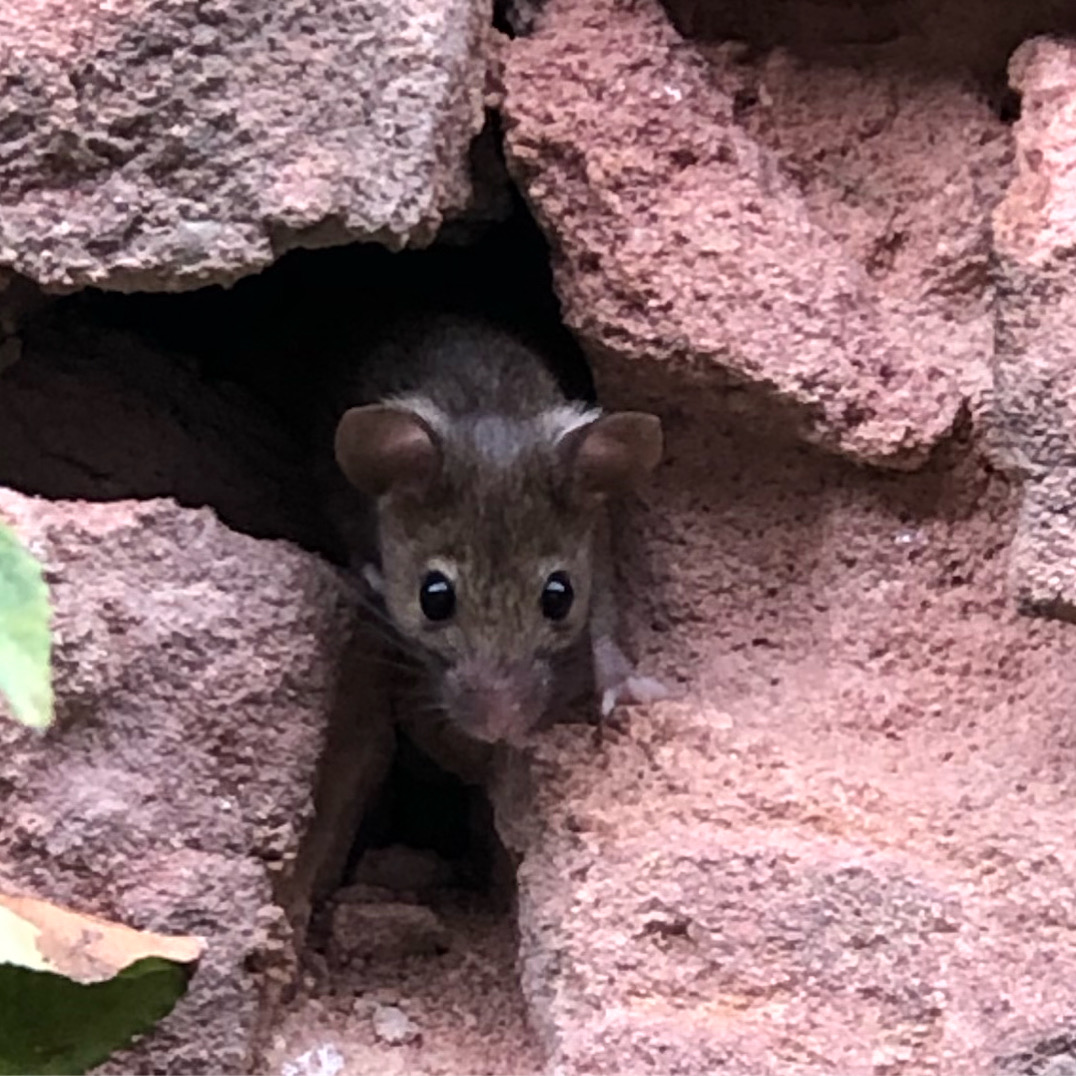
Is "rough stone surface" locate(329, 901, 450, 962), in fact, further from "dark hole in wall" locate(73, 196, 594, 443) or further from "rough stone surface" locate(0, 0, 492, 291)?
"dark hole in wall" locate(73, 196, 594, 443)

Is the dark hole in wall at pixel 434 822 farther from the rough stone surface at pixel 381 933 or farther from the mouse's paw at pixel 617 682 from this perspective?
the mouse's paw at pixel 617 682

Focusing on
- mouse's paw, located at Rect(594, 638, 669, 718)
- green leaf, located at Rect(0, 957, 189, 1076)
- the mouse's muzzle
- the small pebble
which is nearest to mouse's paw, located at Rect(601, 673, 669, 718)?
mouse's paw, located at Rect(594, 638, 669, 718)

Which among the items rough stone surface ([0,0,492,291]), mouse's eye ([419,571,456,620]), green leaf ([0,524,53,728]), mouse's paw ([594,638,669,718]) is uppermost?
rough stone surface ([0,0,492,291])

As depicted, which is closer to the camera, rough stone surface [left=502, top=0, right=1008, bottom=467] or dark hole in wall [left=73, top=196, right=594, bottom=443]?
rough stone surface [left=502, top=0, right=1008, bottom=467]

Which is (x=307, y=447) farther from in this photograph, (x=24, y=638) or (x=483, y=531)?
(x=24, y=638)

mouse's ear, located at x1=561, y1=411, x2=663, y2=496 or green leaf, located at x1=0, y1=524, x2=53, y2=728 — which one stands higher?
green leaf, located at x1=0, y1=524, x2=53, y2=728

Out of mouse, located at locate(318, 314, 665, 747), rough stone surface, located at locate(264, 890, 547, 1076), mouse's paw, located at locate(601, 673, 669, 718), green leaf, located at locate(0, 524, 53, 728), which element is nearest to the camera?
green leaf, located at locate(0, 524, 53, 728)

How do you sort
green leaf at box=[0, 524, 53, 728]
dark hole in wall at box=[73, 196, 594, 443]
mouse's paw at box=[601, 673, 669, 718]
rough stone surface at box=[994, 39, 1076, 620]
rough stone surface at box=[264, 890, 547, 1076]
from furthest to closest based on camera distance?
dark hole in wall at box=[73, 196, 594, 443]
mouse's paw at box=[601, 673, 669, 718]
rough stone surface at box=[264, 890, 547, 1076]
rough stone surface at box=[994, 39, 1076, 620]
green leaf at box=[0, 524, 53, 728]
